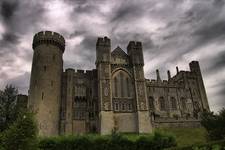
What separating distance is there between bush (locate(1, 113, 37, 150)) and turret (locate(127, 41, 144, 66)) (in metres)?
32.6

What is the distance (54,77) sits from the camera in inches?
1748

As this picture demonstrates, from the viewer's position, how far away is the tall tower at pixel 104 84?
41.4 meters

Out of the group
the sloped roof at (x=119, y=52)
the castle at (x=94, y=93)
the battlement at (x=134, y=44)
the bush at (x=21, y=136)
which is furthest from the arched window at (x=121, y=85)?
the bush at (x=21, y=136)

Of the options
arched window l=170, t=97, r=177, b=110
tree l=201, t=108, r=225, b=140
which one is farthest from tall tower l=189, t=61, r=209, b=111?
tree l=201, t=108, r=225, b=140

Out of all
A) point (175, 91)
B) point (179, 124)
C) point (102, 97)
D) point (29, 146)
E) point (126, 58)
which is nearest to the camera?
point (29, 146)

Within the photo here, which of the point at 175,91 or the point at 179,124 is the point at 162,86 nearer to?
the point at 175,91

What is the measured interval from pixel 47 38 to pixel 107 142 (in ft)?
91.9

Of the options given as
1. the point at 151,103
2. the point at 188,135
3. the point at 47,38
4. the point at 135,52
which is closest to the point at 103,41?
the point at 135,52

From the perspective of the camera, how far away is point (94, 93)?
4738cm

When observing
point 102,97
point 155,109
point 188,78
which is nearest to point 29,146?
point 102,97

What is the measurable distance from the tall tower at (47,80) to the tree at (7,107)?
44.2 ft

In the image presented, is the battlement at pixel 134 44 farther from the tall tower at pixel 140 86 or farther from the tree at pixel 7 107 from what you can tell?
the tree at pixel 7 107

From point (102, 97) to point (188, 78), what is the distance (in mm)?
27461

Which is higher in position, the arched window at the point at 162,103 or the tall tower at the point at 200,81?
the tall tower at the point at 200,81
